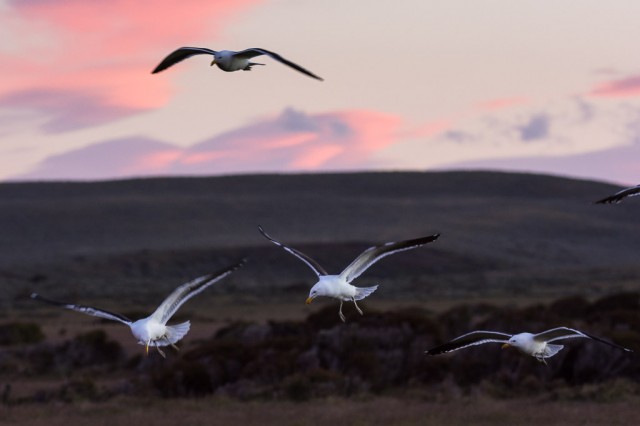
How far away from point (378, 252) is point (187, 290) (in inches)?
74.1

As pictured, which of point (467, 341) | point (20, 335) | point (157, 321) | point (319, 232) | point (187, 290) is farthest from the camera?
point (319, 232)

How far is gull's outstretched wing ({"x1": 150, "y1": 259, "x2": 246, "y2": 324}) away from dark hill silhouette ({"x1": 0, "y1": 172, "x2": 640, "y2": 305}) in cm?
5843

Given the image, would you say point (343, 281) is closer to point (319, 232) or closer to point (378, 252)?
point (378, 252)

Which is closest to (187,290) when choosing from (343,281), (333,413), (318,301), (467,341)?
(343,281)

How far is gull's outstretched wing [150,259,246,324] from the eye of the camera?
12820 millimetres

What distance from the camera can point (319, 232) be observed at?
12281 centimetres

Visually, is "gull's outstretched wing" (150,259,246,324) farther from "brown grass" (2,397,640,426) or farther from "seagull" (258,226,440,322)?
"brown grass" (2,397,640,426)

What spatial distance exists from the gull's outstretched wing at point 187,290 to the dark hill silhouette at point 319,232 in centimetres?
5843

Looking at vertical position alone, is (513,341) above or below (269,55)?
below

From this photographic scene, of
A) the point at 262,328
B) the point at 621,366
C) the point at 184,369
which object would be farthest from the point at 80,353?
the point at 621,366

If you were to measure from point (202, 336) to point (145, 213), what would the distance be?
→ 307 ft

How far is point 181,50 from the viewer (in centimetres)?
1348

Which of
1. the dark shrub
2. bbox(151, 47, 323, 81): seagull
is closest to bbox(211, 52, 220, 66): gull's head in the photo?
bbox(151, 47, 323, 81): seagull

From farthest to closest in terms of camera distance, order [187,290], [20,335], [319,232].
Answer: [319,232]
[20,335]
[187,290]
